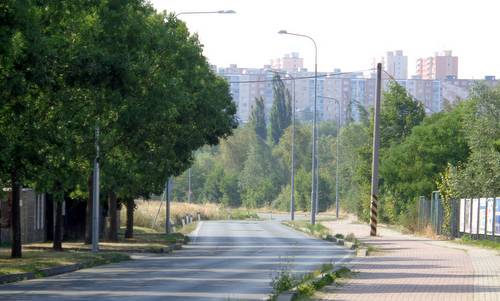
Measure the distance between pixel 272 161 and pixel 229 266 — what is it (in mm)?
124624

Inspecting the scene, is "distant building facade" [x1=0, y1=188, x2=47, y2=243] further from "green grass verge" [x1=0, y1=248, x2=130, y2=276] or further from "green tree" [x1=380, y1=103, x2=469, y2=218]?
"green tree" [x1=380, y1=103, x2=469, y2=218]

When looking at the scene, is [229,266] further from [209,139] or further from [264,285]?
[209,139]

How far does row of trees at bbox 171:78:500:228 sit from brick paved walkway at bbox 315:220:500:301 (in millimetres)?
13131

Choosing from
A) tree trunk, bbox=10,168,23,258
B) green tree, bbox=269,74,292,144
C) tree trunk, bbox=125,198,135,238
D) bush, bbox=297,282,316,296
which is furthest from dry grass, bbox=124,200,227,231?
green tree, bbox=269,74,292,144

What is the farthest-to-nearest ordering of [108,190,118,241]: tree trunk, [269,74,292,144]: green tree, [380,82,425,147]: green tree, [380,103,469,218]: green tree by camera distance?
[269,74,292,144]: green tree → [380,82,425,147]: green tree → [380,103,469,218]: green tree → [108,190,118,241]: tree trunk

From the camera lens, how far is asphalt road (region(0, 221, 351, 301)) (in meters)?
21.4

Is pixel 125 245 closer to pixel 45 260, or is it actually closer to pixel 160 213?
pixel 45 260

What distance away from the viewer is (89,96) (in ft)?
98.0

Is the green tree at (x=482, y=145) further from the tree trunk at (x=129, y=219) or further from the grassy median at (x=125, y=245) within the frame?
the tree trunk at (x=129, y=219)

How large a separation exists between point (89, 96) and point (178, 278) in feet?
19.5

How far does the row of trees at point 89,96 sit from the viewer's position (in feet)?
78.4

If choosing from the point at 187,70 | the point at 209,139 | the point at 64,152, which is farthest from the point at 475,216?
the point at 64,152

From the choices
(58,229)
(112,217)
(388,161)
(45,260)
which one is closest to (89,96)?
(45,260)

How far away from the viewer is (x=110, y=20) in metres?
32.0
